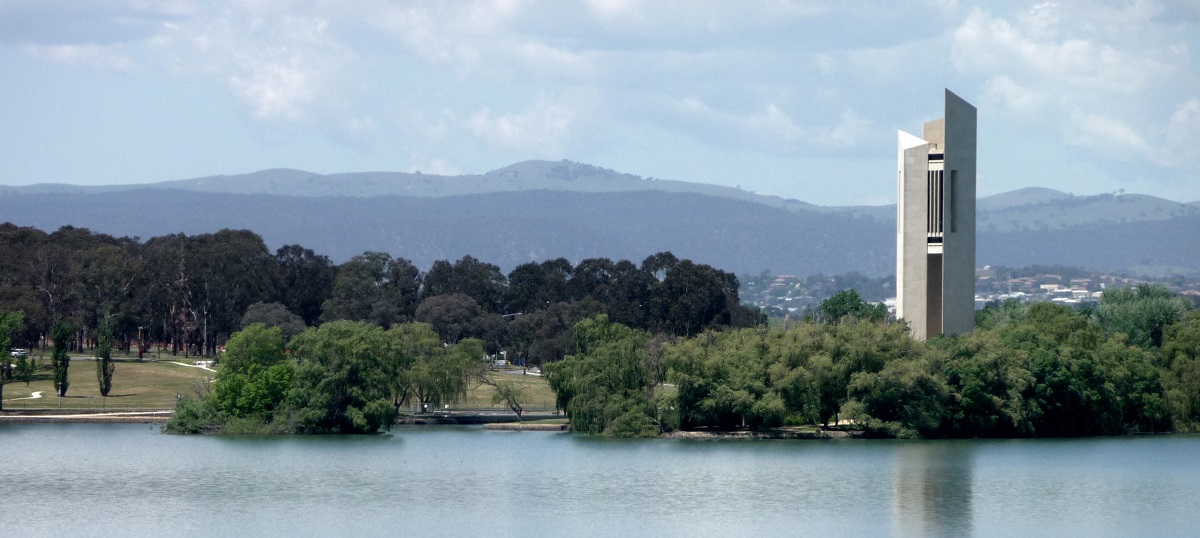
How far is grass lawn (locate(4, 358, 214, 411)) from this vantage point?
94875mm

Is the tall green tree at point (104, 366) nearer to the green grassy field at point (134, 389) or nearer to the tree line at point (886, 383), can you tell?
the green grassy field at point (134, 389)

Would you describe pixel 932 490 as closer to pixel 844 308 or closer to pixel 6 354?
pixel 6 354

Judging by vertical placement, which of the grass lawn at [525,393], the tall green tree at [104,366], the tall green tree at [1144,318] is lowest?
the grass lawn at [525,393]

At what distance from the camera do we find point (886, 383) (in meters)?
73.7

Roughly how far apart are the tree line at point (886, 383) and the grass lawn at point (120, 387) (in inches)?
1027

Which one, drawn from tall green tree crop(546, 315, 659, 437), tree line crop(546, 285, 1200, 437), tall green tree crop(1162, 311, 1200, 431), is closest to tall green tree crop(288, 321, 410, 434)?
tree line crop(546, 285, 1200, 437)

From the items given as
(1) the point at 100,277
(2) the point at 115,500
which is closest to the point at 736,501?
(2) the point at 115,500

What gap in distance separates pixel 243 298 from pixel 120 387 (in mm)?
27214

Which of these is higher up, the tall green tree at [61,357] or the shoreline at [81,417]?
the tall green tree at [61,357]

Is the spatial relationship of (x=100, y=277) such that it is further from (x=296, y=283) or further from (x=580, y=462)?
(x=580, y=462)

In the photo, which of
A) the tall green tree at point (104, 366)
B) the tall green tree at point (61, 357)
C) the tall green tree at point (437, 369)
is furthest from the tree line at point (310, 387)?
the tall green tree at point (104, 366)

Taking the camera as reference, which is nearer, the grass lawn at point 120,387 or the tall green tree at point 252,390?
the tall green tree at point 252,390

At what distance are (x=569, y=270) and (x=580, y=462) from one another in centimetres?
10057

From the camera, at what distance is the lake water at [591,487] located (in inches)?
1821
